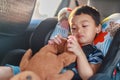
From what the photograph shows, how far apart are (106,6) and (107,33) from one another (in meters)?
0.33

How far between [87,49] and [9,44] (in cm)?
70

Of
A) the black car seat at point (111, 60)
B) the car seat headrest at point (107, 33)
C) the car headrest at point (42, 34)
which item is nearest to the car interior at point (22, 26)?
the car headrest at point (42, 34)

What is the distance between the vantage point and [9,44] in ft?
6.46

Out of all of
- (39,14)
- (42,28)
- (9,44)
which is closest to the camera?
(42,28)

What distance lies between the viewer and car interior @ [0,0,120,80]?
5.64 ft

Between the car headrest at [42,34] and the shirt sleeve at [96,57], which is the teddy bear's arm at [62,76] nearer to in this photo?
the shirt sleeve at [96,57]

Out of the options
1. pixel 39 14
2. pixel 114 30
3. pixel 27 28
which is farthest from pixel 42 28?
pixel 39 14

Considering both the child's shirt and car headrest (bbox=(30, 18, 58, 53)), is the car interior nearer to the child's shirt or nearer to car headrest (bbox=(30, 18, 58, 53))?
car headrest (bbox=(30, 18, 58, 53))

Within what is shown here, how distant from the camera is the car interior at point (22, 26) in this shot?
1.72 meters

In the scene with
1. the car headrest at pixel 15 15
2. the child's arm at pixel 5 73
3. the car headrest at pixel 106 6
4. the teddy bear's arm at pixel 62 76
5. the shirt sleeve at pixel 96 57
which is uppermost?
the car headrest at pixel 106 6

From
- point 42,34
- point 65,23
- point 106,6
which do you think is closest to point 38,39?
point 42,34

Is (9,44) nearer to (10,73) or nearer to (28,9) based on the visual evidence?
(28,9)

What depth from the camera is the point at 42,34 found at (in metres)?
1.69

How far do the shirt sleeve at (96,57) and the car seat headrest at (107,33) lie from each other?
0.10 feet
